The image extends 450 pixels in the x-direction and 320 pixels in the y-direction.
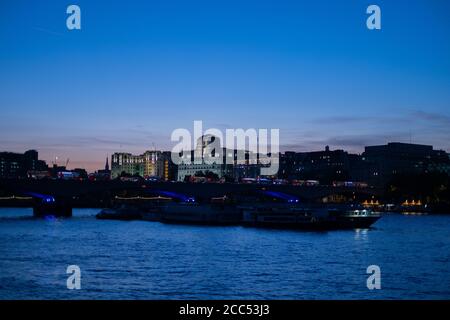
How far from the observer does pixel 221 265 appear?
30000 mm

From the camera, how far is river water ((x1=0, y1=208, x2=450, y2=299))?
22.8 meters

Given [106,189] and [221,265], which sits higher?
[106,189]

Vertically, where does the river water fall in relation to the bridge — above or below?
below

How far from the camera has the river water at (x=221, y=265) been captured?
2281 centimetres

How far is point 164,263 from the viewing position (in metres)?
30.5

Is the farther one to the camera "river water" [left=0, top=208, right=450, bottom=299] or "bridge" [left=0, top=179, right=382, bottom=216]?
"bridge" [left=0, top=179, right=382, bottom=216]

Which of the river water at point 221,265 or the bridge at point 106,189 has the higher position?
the bridge at point 106,189

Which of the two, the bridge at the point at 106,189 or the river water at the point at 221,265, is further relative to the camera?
the bridge at the point at 106,189

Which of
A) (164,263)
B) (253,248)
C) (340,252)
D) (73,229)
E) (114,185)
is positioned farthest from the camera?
(114,185)

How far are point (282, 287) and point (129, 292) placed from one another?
5362 millimetres

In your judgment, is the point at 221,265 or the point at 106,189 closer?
the point at 221,265
